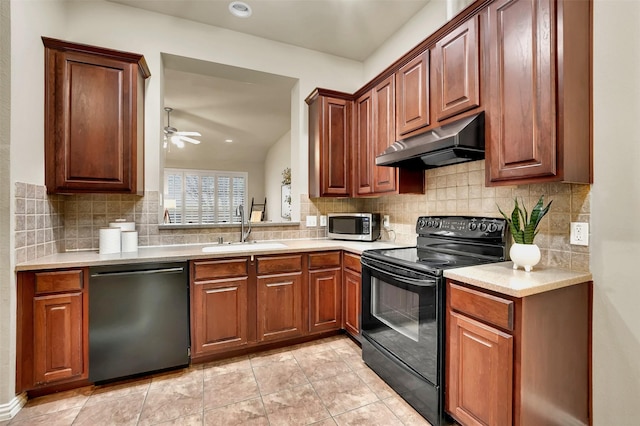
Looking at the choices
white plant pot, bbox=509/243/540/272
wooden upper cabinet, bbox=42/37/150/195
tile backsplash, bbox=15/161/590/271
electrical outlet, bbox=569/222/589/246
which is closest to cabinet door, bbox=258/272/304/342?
tile backsplash, bbox=15/161/590/271

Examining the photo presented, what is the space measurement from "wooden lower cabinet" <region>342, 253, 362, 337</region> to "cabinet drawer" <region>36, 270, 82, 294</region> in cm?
198

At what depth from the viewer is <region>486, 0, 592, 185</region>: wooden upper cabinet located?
1.40 meters

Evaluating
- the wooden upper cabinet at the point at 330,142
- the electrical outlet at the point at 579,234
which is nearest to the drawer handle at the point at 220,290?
the wooden upper cabinet at the point at 330,142

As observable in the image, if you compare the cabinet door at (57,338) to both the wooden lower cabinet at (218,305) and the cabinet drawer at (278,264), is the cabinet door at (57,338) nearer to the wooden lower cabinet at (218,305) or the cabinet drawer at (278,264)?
the wooden lower cabinet at (218,305)

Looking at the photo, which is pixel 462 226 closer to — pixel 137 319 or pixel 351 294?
pixel 351 294

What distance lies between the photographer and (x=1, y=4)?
1676 millimetres

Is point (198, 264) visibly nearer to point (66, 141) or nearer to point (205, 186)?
point (66, 141)

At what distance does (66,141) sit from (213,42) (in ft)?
5.17

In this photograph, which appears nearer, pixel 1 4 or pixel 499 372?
pixel 499 372

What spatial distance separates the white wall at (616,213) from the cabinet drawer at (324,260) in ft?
5.72

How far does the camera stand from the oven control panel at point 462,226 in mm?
1896

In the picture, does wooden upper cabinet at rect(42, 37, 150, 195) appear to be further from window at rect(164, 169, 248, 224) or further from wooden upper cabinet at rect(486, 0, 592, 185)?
window at rect(164, 169, 248, 224)

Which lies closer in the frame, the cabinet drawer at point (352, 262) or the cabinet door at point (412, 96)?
the cabinet door at point (412, 96)

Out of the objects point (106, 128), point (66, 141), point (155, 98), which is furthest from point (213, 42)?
point (66, 141)
